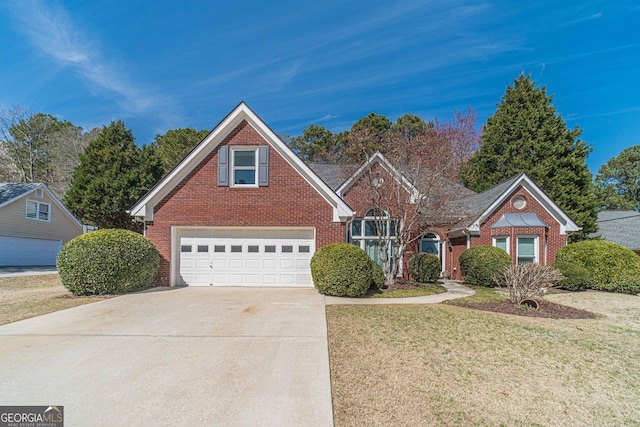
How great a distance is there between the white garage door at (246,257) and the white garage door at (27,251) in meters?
18.5

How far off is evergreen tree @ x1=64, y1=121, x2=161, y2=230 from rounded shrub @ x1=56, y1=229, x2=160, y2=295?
630 inches

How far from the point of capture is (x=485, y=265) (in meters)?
13.7

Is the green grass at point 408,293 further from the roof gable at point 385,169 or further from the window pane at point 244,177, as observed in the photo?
the window pane at point 244,177

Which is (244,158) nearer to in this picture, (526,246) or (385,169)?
(385,169)

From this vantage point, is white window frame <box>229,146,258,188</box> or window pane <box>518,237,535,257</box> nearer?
white window frame <box>229,146,258,188</box>

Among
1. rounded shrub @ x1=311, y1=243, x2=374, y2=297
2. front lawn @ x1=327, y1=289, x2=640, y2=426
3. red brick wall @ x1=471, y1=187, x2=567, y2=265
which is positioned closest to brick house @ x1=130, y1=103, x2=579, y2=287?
rounded shrub @ x1=311, y1=243, x2=374, y2=297

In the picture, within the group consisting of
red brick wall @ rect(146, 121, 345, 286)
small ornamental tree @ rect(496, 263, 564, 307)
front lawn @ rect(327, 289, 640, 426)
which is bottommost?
front lawn @ rect(327, 289, 640, 426)

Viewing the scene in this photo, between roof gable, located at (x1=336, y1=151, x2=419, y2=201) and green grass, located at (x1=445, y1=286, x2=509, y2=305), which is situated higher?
roof gable, located at (x1=336, y1=151, x2=419, y2=201)

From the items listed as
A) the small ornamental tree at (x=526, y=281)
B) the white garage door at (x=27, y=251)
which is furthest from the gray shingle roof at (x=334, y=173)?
the white garage door at (x=27, y=251)

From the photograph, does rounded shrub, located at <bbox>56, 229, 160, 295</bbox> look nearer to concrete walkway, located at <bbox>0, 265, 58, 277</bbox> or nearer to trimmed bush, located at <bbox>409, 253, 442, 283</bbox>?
concrete walkway, located at <bbox>0, 265, 58, 277</bbox>

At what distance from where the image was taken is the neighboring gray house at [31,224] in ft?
71.9

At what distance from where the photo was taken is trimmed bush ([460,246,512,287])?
13484 mm

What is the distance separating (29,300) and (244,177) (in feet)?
26.1

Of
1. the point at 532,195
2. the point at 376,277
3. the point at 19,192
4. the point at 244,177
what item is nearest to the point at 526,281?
the point at 376,277
